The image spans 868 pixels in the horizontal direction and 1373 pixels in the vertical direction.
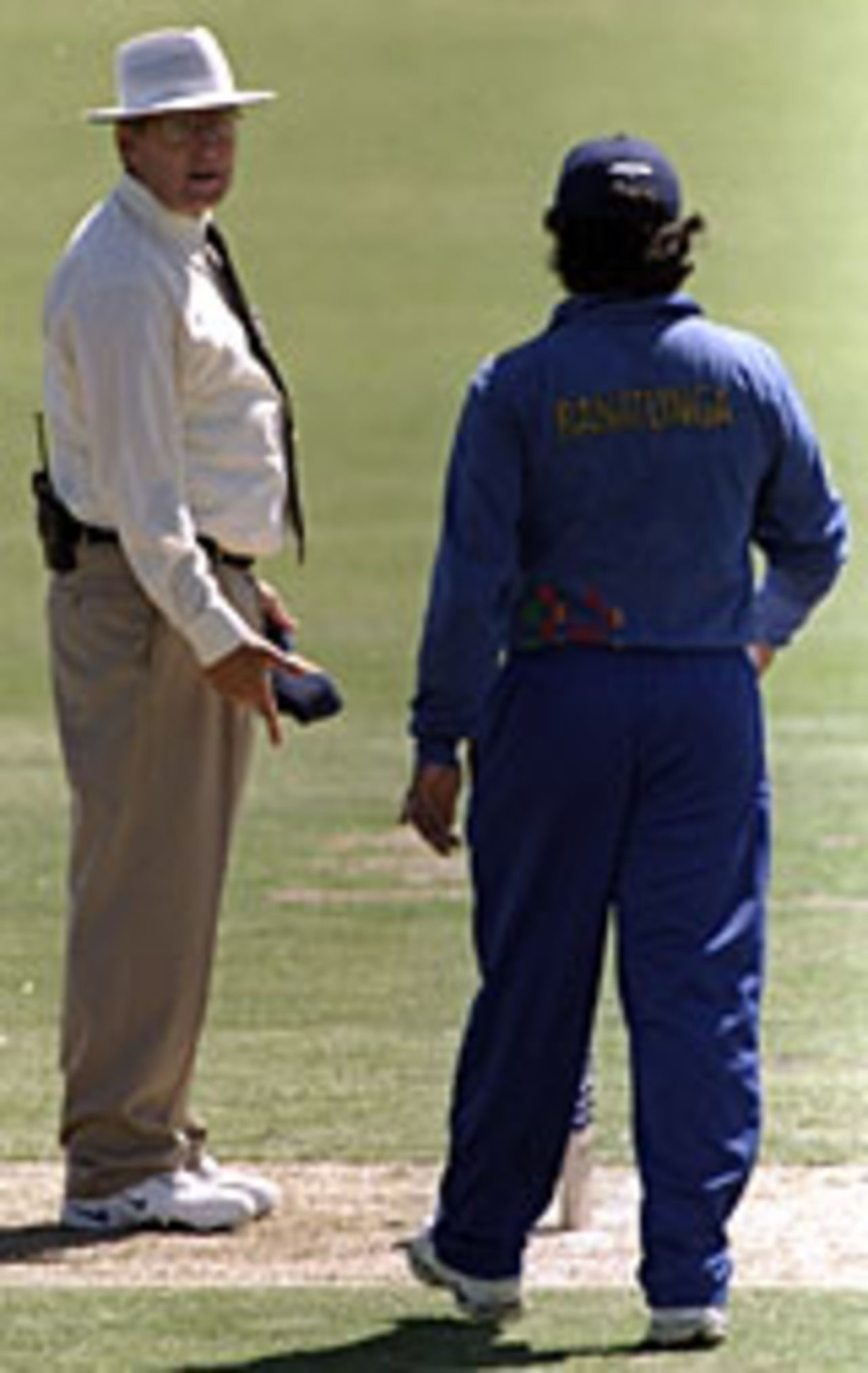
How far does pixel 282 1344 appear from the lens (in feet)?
19.2

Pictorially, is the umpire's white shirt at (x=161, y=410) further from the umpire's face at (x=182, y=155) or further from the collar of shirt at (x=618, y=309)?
the collar of shirt at (x=618, y=309)

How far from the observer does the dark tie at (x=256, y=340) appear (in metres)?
6.96

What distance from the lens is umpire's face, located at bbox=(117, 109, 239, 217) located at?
22.3ft

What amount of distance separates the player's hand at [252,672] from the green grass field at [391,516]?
3.13 ft

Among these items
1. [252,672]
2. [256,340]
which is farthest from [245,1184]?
[256,340]

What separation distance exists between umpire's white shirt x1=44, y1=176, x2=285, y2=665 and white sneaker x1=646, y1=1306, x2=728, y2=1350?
1.36m

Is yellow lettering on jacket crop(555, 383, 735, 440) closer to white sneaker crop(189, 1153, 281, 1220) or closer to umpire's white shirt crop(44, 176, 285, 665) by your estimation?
umpire's white shirt crop(44, 176, 285, 665)

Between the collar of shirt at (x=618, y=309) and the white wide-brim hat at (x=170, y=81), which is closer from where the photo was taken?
the collar of shirt at (x=618, y=309)

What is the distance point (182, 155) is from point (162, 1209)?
166 centimetres

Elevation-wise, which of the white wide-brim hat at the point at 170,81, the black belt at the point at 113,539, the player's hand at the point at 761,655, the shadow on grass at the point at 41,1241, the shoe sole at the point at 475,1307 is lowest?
the shadow on grass at the point at 41,1241

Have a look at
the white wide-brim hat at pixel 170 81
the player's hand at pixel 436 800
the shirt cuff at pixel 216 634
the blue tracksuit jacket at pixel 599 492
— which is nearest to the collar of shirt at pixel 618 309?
the blue tracksuit jacket at pixel 599 492

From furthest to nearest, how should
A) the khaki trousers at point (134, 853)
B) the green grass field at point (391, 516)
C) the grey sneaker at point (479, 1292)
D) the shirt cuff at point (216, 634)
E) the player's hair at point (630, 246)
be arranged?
the khaki trousers at point (134, 853)
the shirt cuff at point (216, 634)
the green grass field at point (391, 516)
the grey sneaker at point (479, 1292)
the player's hair at point (630, 246)

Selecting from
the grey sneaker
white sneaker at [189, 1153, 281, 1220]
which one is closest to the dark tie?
white sneaker at [189, 1153, 281, 1220]

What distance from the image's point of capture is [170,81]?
678cm
